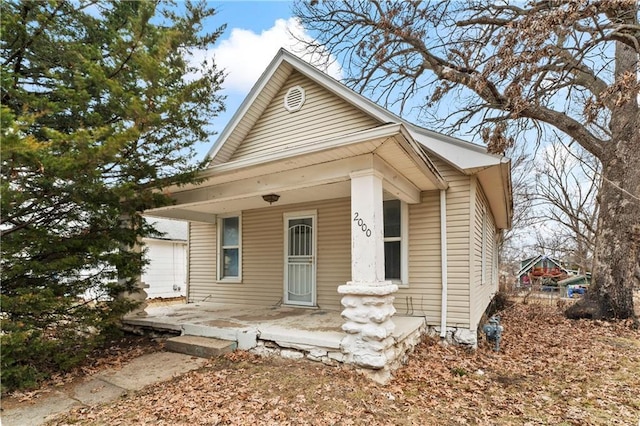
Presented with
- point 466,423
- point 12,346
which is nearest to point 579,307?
point 466,423

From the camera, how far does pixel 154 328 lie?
20.4 feet

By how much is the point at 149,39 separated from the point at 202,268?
244 inches

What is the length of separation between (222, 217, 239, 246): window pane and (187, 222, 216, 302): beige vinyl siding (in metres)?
0.30

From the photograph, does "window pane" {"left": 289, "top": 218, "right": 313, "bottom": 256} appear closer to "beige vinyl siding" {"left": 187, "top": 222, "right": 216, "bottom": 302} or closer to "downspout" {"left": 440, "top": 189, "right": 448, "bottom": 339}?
"beige vinyl siding" {"left": 187, "top": 222, "right": 216, "bottom": 302}

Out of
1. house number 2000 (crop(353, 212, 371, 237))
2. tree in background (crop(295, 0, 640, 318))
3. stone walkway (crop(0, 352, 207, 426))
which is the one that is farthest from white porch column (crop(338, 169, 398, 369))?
tree in background (crop(295, 0, 640, 318))

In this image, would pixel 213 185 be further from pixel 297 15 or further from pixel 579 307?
pixel 579 307

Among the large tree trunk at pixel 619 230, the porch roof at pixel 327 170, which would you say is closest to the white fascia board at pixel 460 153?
the porch roof at pixel 327 170

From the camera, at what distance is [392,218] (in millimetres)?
6832

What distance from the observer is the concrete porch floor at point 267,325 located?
4.68 m

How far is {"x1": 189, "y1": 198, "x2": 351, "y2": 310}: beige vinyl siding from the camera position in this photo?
23.6ft

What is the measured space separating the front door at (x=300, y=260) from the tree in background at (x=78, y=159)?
3.07 metres

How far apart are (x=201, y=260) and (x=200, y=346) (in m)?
4.49

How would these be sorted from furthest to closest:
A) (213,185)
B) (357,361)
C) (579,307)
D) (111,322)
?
(579,307) < (213,185) < (111,322) < (357,361)

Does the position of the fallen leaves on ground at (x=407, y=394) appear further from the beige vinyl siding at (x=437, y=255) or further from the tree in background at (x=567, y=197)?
the tree in background at (x=567, y=197)
